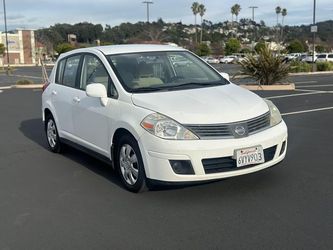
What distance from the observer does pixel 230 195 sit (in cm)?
489

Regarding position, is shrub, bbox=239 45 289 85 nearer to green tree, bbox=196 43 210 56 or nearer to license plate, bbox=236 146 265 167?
license plate, bbox=236 146 265 167

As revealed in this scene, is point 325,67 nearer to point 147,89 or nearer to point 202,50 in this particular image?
point 147,89

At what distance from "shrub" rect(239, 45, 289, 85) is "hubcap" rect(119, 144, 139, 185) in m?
13.3

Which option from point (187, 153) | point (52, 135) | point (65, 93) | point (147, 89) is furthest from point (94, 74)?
point (187, 153)

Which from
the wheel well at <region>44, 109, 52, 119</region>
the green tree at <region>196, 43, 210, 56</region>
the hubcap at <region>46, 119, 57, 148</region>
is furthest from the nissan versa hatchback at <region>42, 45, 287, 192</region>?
the green tree at <region>196, 43, 210, 56</region>

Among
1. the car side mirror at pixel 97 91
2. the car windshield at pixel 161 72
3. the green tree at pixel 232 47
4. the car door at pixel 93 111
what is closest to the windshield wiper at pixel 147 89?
the car windshield at pixel 161 72

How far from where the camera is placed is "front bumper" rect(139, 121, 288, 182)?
455 cm

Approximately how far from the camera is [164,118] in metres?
4.70

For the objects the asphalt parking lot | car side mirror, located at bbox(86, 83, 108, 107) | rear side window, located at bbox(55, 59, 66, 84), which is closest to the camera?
the asphalt parking lot

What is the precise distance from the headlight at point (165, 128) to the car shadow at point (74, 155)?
1082 millimetres

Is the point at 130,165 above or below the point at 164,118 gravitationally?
below

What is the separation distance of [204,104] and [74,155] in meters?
3.06

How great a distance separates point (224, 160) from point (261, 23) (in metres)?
124

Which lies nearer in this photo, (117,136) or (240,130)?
(240,130)
